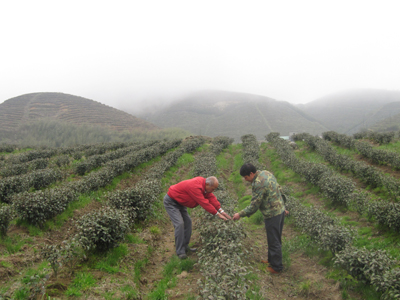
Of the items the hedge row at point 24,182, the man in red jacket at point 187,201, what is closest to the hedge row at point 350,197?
the man in red jacket at point 187,201

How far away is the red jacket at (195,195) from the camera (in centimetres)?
554

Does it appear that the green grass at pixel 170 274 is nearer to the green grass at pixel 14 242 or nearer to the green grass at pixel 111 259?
the green grass at pixel 111 259

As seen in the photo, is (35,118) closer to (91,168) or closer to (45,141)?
(45,141)

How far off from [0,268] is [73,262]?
1453 millimetres

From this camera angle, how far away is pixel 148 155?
776 inches

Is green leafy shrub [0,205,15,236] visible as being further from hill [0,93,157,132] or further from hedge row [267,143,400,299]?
hill [0,93,157,132]

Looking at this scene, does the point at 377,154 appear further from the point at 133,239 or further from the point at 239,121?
the point at 239,121

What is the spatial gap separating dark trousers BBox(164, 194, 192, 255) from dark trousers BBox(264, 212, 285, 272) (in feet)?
7.04

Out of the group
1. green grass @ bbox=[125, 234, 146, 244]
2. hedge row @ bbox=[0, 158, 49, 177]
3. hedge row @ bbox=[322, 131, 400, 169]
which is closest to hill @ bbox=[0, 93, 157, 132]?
hedge row @ bbox=[0, 158, 49, 177]

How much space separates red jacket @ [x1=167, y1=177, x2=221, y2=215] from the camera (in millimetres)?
5543

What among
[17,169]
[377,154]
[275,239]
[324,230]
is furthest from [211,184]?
[17,169]

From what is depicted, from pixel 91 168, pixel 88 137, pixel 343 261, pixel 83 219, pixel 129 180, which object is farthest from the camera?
pixel 88 137

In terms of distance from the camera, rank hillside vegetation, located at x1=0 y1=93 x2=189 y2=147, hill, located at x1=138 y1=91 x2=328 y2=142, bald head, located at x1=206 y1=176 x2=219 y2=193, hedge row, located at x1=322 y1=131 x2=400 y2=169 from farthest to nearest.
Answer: hill, located at x1=138 y1=91 x2=328 y2=142 → hillside vegetation, located at x1=0 y1=93 x2=189 y2=147 → hedge row, located at x1=322 y1=131 x2=400 y2=169 → bald head, located at x1=206 y1=176 x2=219 y2=193

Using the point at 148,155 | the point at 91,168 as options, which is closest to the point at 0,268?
the point at 91,168
